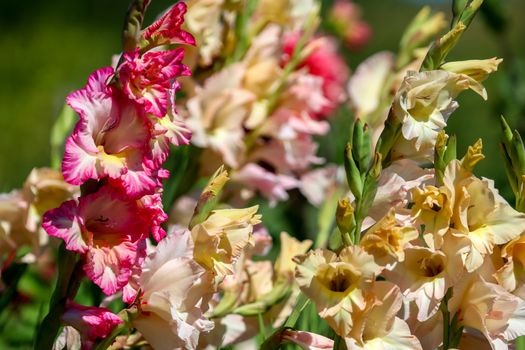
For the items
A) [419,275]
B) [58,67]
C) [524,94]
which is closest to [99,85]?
[419,275]

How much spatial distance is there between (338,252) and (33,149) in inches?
71.3

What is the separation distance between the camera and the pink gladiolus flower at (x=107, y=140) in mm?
593

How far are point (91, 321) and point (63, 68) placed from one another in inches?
105

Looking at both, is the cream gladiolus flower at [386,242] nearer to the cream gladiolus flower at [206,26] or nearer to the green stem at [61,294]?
the green stem at [61,294]

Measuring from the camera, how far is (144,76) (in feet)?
1.99

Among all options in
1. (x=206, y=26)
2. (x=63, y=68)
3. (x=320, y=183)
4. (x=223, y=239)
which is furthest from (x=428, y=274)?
(x=63, y=68)

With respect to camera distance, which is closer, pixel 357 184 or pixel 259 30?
pixel 357 184

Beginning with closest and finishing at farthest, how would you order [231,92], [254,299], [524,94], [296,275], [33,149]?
[296,275], [254,299], [231,92], [524,94], [33,149]

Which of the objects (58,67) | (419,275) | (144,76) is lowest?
(58,67)

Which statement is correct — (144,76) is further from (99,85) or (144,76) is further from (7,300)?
(7,300)

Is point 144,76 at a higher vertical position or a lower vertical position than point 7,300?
higher

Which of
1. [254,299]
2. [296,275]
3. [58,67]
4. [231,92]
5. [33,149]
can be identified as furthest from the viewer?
[58,67]

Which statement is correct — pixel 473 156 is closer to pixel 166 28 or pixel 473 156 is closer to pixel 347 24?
pixel 166 28

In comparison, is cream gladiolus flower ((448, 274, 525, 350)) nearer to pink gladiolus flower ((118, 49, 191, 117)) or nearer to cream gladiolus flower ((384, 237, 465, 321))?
cream gladiolus flower ((384, 237, 465, 321))
